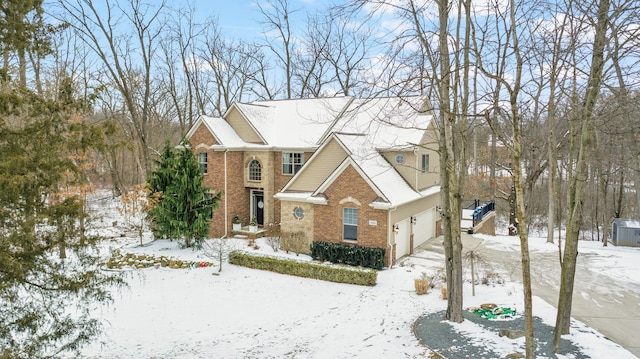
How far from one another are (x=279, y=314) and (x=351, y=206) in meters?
6.31

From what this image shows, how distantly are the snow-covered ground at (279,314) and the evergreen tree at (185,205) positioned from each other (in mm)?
2633

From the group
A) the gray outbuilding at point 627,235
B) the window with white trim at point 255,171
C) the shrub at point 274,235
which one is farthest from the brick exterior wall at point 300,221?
the gray outbuilding at point 627,235

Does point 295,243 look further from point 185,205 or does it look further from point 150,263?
point 150,263

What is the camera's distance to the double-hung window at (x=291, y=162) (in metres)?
23.1

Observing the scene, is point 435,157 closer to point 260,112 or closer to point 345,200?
point 345,200

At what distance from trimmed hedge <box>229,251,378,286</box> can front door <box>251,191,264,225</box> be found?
579cm

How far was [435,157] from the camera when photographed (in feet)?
77.6

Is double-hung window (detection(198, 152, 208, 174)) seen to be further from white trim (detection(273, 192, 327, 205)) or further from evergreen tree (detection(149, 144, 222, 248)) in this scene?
white trim (detection(273, 192, 327, 205))

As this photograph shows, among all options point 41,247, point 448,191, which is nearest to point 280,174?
point 448,191

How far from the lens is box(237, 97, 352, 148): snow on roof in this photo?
23266mm

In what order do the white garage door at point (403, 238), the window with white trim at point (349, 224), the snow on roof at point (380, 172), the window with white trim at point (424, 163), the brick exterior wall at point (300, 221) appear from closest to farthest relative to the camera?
the snow on roof at point (380, 172) → the window with white trim at point (349, 224) → the white garage door at point (403, 238) → the brick exterior wall at point (300, 221) → the window with white trim at point (424, 163)

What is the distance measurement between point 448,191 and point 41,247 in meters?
9.39

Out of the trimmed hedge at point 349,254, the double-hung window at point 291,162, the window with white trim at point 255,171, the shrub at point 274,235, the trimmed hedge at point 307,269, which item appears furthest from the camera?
the window with white trim at point 255,171

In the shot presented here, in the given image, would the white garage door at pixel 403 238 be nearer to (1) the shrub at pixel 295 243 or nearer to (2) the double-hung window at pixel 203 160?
(1) the shrub at pixel 295 243
